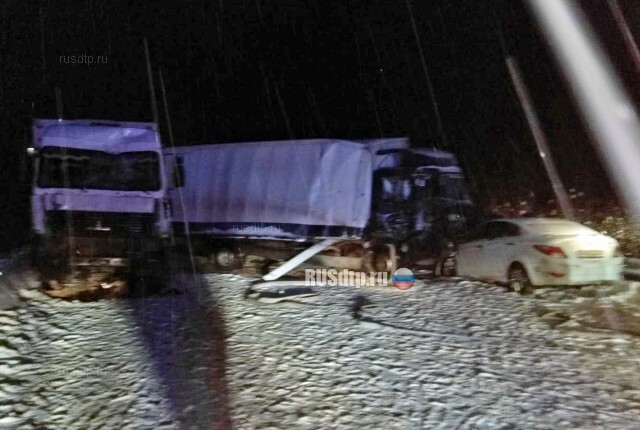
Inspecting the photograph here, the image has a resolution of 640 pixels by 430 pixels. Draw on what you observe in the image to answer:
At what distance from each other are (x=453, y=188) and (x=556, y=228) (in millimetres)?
3191

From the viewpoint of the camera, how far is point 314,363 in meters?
5.97

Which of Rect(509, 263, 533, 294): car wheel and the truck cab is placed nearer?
Rect(509, 263, 533, 294): car wheel

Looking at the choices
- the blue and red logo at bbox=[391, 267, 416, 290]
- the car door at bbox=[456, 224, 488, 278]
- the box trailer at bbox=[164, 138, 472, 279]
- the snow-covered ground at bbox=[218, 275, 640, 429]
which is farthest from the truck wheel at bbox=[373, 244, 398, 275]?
the snow-covered ground at bbox=[218, 275, 640, 429]

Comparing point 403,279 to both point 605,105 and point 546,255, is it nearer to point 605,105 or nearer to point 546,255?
point 546,255

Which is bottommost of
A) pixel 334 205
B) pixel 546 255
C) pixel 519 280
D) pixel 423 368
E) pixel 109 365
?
pixel 423 368

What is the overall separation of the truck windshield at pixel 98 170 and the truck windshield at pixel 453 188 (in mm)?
5534

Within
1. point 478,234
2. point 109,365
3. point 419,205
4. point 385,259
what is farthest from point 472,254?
point 109,365

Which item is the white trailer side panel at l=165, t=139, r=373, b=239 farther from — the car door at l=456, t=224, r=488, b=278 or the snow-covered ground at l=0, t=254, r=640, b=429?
the snow-covered ground at l=0, t=254, r=640, b=429

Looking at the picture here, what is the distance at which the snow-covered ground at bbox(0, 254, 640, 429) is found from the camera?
4.82m

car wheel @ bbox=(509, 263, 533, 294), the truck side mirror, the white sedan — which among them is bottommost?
car wheel @ bbox=(509, 263, 533, 294)

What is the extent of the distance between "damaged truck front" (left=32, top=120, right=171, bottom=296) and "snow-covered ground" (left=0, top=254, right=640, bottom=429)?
1321 mm

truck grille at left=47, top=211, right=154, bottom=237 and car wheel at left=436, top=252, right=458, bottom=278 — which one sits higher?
truck grille at left=47, top=211, right=154, bottom=237

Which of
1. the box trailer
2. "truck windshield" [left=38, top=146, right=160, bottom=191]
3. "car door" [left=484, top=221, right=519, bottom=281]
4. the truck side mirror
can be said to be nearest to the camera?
"car door" [left=484, top=221, right=519, bottom=281]

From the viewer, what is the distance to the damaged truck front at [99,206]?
10047 millimetres
